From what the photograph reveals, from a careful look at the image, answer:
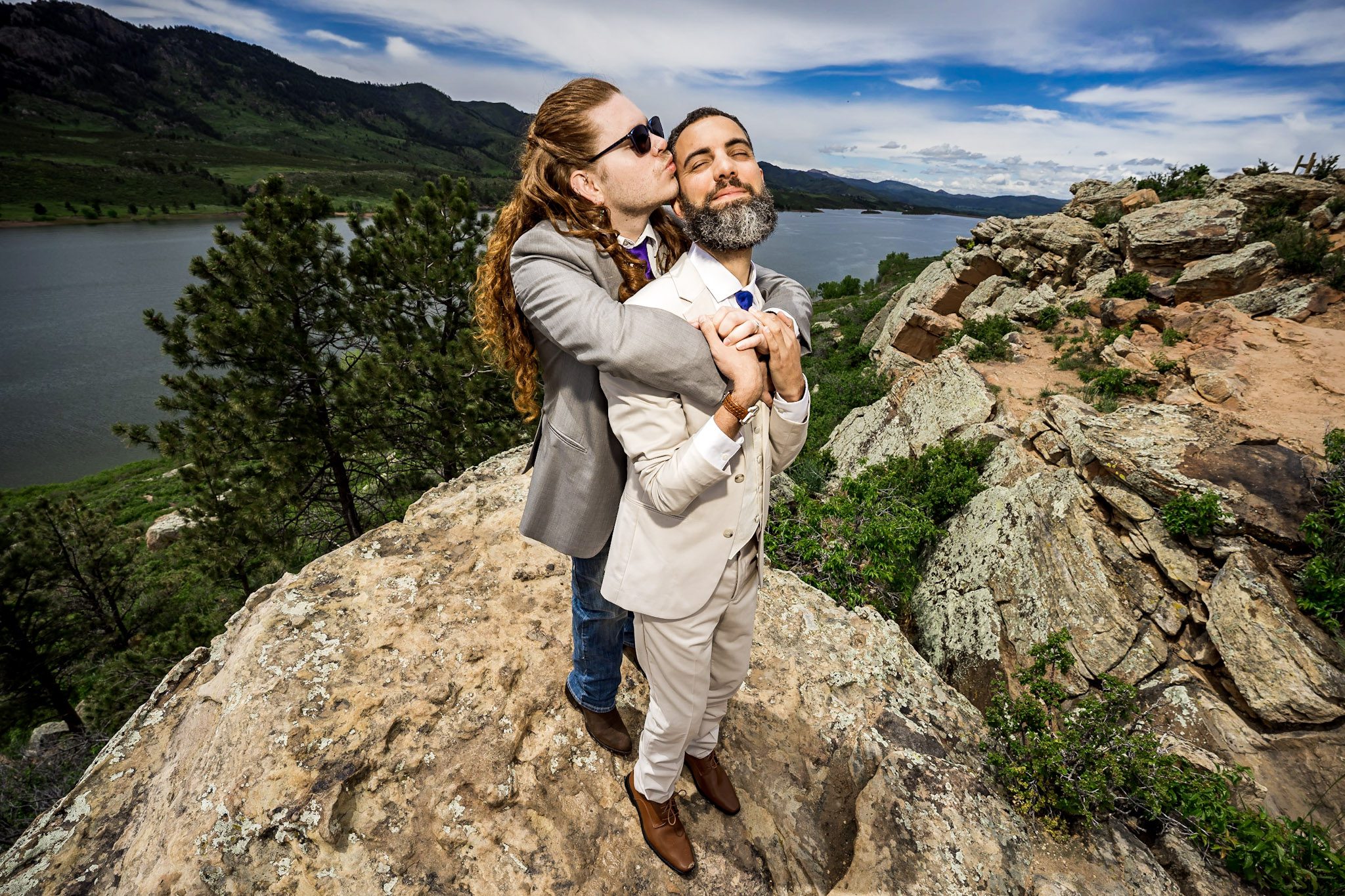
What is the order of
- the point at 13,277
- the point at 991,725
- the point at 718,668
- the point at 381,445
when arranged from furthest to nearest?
the point at 13,277, the point at 381,445, the point at 991,725, the point at 718,668

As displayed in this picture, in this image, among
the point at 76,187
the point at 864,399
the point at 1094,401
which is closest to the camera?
the point at 1094,401

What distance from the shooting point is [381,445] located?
953 cm

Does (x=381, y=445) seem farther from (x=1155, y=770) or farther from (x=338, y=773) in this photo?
(x=1155, y=770)

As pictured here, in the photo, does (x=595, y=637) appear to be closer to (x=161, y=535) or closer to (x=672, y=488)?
(x=672, y=488)

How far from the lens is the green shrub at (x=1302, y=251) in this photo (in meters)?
10.2

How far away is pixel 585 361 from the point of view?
5.24 feet

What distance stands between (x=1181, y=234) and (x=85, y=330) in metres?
52.9


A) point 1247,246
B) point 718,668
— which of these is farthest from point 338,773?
point 1247,246

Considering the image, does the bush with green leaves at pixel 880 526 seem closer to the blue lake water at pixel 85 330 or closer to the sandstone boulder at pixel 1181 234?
the sandstone boulder at pixel 1181 234

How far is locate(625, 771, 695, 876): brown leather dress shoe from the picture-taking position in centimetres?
228

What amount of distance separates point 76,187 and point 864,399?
11843cm

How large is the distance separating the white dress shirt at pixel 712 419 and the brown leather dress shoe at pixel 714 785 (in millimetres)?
1683

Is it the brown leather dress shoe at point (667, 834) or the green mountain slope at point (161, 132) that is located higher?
the green mountain slope at point (161, 132)

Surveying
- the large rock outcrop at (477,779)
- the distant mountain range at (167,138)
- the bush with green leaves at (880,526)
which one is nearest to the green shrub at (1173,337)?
the bush with green leaves at (880,526)
